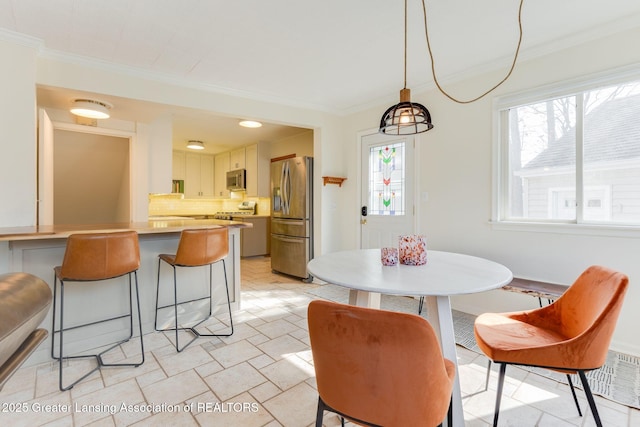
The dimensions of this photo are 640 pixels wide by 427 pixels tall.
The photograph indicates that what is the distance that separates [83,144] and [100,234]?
315 cm

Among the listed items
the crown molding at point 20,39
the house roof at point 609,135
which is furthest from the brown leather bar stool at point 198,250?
the house roof at point 609,135

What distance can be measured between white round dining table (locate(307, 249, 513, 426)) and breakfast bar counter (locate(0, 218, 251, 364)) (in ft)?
5.48

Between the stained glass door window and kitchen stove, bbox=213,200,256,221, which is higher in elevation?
the stained glass door window

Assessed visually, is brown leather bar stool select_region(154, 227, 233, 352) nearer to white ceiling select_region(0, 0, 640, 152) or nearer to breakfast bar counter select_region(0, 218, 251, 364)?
breakfast bar counter select_region(0, 218, 251, 364)

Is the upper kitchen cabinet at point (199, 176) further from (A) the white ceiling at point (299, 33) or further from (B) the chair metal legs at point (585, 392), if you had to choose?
(B) the chair metal legs at point (585, 392)

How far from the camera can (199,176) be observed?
287 inches

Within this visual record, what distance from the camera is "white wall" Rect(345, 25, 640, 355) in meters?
2.31

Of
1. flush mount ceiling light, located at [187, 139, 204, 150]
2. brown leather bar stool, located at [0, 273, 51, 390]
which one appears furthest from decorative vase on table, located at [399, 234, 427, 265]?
flush mount ceiling light, located at [187, 139, 204, 150]

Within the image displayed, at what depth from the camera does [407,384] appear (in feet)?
2.92

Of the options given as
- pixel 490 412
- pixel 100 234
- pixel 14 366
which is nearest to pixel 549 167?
pixel 490 412

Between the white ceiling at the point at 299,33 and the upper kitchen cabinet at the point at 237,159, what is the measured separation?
3.31 metres

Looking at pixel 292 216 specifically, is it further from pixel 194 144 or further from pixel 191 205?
pixel 191 205

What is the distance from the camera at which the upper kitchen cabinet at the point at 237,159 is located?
6.59m

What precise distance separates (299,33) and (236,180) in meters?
4.58
